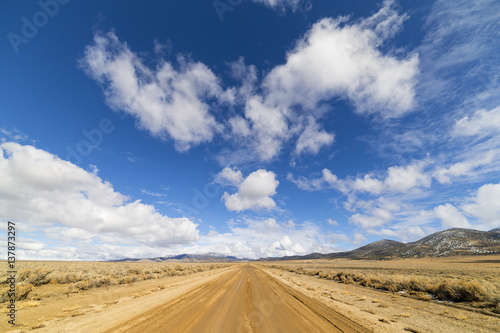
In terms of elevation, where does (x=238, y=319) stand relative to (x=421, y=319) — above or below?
above

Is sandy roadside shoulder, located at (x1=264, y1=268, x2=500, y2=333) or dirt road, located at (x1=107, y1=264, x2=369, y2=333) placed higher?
dirt road, located at (x1=107, y1=264, x2=369, y2=333)

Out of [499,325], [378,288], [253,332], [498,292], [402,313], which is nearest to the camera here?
[253,332]

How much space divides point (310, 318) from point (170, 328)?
5700 millimetres

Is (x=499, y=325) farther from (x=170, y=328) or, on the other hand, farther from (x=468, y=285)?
(x=170, y=328)

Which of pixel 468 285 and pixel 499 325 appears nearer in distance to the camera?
pixel 499 325

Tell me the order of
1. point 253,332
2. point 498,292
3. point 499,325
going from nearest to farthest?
1. point 253,332
2. point 499,325
3. point 498,292

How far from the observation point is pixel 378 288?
1997cm

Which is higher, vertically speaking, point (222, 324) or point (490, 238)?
point (222, 324)

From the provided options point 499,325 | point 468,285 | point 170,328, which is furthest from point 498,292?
point 170,328

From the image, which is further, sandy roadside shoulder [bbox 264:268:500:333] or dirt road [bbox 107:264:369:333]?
sandy roadside shoulder [bbox 264:268:500:333]

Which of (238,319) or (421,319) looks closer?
(238,319)

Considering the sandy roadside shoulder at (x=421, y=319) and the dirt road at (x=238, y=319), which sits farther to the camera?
the sandy roadside shoulder at (x=421, y=319)

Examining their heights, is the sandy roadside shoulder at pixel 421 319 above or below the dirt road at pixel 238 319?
below

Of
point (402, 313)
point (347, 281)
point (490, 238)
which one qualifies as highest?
point (402, 313)
